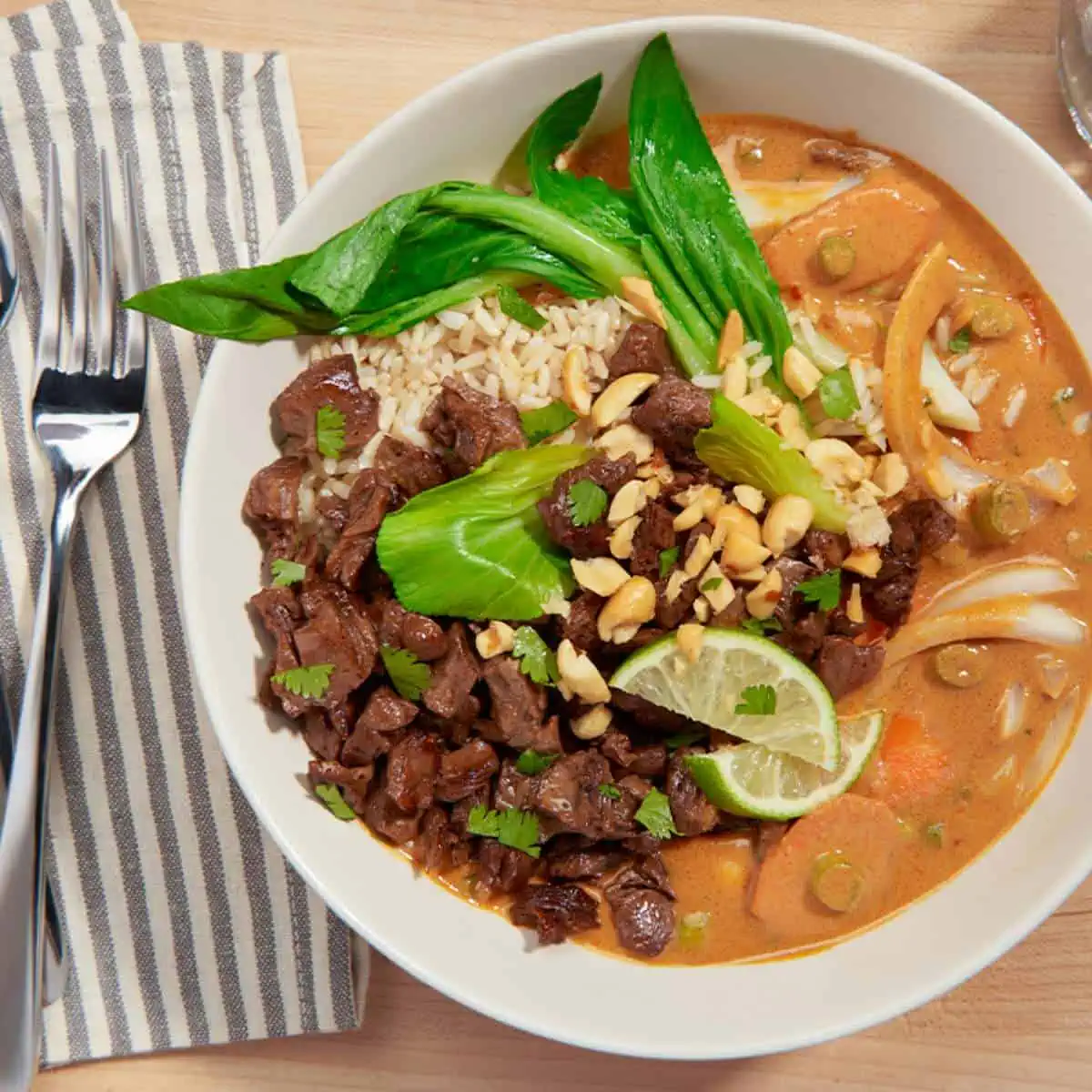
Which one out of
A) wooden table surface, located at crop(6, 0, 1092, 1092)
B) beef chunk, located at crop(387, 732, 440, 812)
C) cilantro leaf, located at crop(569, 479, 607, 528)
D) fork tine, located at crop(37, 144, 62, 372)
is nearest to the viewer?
cilantro leaf, located at crop(569, 479, 607, 528)

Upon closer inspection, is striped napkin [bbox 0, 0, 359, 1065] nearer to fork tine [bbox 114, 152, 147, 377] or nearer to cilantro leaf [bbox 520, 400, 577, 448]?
fork tine [bbox 114, 152, 147, 377]

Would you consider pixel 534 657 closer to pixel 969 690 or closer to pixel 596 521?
pixel 596 521

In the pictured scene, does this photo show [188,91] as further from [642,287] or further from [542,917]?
[542,917]

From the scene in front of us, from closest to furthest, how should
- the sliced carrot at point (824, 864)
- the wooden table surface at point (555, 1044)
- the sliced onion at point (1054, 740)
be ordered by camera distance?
the sliced carrot at point (824, 864) < the sliced onion at point (1054, 740) < the wooden table surface at point (555, 1044)

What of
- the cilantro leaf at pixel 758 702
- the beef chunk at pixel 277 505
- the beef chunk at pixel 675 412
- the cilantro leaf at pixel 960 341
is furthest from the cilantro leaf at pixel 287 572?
the cilantro leaf at pixel 960 341

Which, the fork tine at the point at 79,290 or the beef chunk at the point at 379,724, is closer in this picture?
the beef chunk at the point at 379,724

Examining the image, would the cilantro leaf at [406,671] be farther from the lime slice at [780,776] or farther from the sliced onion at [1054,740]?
the sliced onion at [1054,740]

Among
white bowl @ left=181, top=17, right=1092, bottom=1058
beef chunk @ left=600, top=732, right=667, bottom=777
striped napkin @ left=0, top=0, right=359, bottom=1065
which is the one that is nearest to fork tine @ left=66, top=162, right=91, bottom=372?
striped napkin @ left=0, top=0, right=359, bottom=1065
